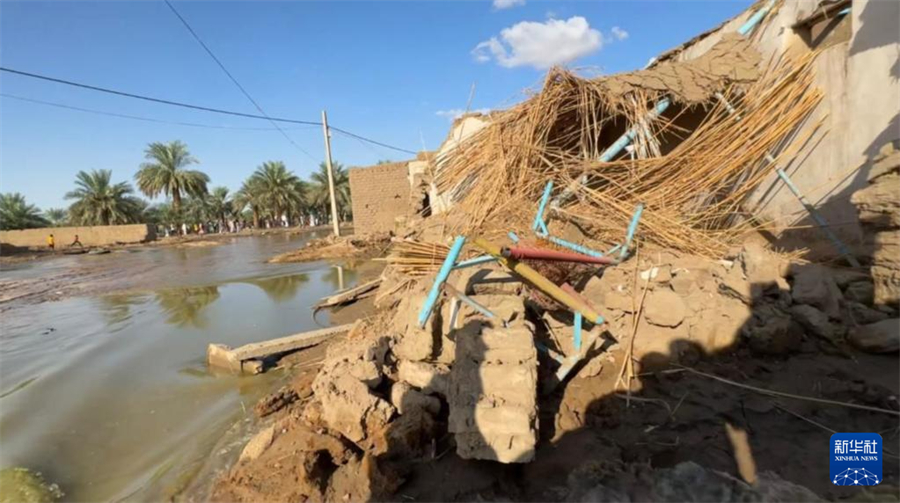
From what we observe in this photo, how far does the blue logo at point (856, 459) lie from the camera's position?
1935 mm

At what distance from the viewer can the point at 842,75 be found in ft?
13.7

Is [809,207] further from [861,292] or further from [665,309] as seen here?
[665,309]

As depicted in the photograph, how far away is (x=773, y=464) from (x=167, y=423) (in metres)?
4.90

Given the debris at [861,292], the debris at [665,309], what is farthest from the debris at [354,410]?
the debris at [861,292]

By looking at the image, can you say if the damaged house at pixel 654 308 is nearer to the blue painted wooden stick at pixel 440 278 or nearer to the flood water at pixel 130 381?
the blue painted wooden stick at pixel 440 278

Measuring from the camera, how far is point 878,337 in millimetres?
2697

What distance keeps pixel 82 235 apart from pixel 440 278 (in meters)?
41.0

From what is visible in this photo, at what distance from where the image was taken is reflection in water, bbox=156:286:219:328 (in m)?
7.96

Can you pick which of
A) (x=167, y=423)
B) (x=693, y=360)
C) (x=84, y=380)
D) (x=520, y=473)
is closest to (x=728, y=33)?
(x=693, y=360)

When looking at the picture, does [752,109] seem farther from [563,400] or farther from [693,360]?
[563,400]

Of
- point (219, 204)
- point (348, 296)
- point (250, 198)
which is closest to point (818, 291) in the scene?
point (348, 296)

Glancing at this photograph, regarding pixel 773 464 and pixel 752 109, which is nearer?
pixel 773 464

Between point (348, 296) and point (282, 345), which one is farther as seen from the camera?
point (348, 296)

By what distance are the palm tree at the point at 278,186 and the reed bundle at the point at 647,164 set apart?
41790mm
